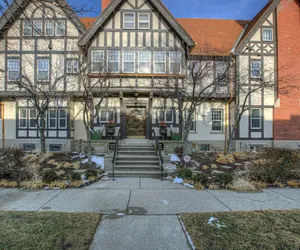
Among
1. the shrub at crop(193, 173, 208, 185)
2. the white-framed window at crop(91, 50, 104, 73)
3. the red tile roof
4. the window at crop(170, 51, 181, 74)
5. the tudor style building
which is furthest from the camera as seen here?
the red tile roof

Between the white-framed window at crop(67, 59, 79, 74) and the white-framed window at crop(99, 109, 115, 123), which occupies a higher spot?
the white-framed window at crop(67, 59, 79, 74)

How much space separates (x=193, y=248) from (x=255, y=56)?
15.0 m

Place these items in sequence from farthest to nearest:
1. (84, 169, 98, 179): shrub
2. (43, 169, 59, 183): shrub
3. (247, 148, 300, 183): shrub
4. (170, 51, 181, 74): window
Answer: (170, 51, 181, 74): window → (84, 169, 98, 179): shrub → (247, 148, 300, 183): shrub → (43, 169, 59, 183): shrub

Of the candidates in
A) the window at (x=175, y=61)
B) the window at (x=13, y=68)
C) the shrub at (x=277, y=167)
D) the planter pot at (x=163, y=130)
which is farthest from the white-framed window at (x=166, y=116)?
the window at (x=13, y=68)

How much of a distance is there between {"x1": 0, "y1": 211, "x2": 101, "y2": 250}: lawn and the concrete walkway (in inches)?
11.4

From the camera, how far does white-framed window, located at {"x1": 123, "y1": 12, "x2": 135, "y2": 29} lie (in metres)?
13.9

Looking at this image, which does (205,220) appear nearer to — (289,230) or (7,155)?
(289,230)

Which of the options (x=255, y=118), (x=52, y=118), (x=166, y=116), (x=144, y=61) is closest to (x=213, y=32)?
(x=144, y=61)

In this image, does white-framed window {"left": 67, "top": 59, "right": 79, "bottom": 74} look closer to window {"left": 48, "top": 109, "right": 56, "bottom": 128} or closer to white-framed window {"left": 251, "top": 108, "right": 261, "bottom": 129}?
window {"left": 48, "top": 109, "right": 56, "bottom": 128}

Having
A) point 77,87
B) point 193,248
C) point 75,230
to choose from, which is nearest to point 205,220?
point 193,248

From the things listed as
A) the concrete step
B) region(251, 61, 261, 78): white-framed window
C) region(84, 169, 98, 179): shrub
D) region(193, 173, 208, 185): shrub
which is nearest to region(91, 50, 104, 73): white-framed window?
the concrete step

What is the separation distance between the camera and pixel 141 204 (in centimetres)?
525

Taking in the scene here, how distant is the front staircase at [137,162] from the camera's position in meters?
8.58

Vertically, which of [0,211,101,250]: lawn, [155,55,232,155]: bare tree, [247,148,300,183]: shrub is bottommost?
[0,211,101,250]: lawn
